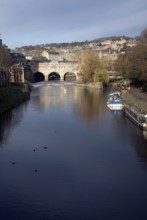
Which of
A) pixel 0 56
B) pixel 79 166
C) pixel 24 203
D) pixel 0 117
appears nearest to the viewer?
pixel 24 203

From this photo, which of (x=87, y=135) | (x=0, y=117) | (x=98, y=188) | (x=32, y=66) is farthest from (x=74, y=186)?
(x=32, y=66)

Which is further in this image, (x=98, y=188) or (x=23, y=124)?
(x=23, y=124)

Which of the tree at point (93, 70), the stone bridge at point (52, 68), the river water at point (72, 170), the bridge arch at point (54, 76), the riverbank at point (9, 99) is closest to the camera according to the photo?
the river water at point (72, 170)

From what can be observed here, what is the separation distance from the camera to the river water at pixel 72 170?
34.1 ft

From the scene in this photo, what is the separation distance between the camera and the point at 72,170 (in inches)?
528

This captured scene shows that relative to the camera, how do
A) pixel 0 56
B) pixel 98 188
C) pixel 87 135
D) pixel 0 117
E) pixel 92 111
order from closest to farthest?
pixel 98 188
pixel 87 135
pixel 0 117
pixel 92 111
pixel 0 56

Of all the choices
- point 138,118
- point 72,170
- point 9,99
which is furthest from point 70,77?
point 72,170

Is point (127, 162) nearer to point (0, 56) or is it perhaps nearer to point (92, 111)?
point (92, 111)

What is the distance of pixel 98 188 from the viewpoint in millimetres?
11719

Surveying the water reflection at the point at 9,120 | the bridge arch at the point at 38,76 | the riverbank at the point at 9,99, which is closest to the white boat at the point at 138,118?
the water reflection at the point at 9,120

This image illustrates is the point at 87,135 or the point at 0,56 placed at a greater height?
the point at 0,56

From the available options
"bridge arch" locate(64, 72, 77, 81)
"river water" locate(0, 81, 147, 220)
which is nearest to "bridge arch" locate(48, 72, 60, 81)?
"bridge arch" locate(64, 72, 77, 81)

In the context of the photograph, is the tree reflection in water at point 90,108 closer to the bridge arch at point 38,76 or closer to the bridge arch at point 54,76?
the bridge arch at point 38,76

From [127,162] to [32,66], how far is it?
60955mm
